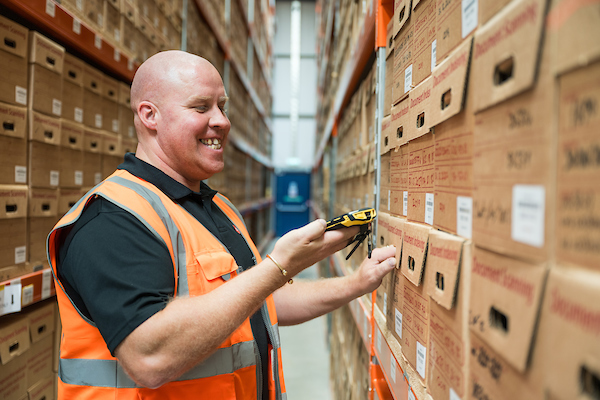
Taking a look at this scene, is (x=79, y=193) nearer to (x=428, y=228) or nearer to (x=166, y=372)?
(x=166, y=372)

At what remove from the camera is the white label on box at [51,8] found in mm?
1570

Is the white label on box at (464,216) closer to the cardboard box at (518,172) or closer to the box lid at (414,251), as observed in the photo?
the cardboard box at (518,172)

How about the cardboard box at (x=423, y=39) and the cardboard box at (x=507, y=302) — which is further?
the cardboard box at (x=423, y=39)

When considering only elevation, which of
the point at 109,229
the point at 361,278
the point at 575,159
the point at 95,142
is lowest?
the point at 361,278

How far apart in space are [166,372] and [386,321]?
759mm

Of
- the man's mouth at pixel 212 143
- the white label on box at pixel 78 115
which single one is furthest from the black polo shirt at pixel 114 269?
the white label on box at pixel 78 115

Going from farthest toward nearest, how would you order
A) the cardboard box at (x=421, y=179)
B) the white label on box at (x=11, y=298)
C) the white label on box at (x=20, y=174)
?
the white label on box at (x=20, y=174), the white label on box at (x=11, y=298), the cardboard box at (x=421, y=179)

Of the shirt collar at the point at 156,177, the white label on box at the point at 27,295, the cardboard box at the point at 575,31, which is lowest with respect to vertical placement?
the white label on box at the point at 27,295

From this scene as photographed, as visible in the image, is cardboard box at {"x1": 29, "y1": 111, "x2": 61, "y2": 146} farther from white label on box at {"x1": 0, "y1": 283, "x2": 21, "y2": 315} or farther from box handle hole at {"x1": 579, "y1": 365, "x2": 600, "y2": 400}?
box handle hole at {"x1": 579, "y1": 365, "x2": 600, "y2": 400}

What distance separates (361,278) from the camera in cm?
136

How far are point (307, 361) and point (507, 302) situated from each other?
12.6 ft

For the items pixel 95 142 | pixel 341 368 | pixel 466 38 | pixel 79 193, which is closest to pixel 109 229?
pixel 466 38

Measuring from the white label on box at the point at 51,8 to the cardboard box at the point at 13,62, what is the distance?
12cm

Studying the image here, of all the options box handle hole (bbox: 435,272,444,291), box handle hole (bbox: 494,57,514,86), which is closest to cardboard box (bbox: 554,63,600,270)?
box handle hole (bbox: 494,57,514,86)
